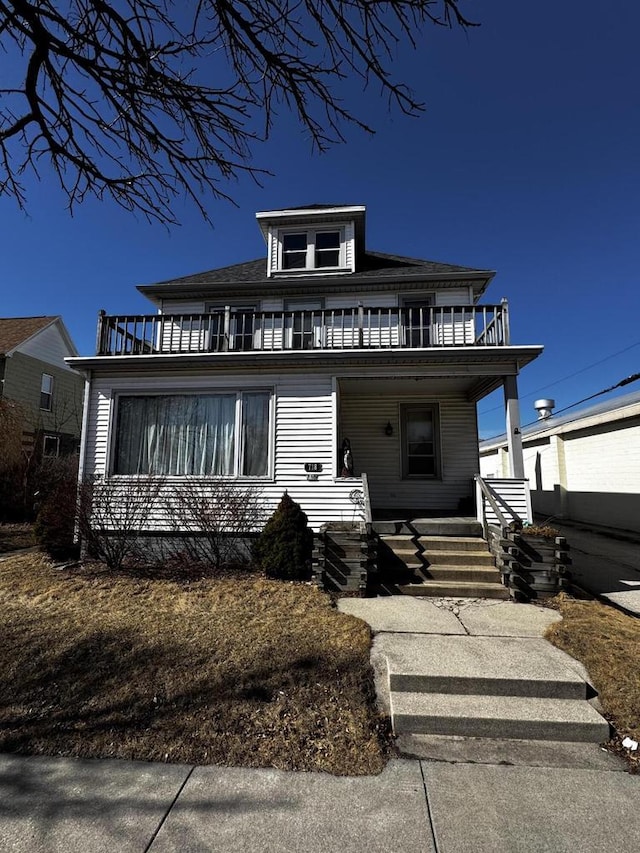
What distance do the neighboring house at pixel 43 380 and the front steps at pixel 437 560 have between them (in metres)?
14.9

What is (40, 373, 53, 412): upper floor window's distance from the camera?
62.8 feet

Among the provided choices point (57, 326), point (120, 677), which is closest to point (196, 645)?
point (120, 677)

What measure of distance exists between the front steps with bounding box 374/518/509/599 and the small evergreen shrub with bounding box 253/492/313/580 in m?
1.20

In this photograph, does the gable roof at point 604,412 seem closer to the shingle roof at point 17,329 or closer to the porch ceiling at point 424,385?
the porch ceiling at point 424,385

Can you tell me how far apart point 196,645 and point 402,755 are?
227 cm

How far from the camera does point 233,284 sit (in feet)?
37.4

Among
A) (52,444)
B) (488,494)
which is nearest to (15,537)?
(52,444)

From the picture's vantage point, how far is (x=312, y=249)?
12.0 m

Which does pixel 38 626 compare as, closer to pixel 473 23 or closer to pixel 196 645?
pixel 196 645

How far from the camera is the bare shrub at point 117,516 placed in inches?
285

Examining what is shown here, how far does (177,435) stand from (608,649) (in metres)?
7.26

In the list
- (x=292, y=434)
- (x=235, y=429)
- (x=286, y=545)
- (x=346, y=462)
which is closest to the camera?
(x=286, y=545)

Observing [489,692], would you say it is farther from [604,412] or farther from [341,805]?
[604,412]

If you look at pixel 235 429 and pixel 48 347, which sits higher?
pixel 48 347
